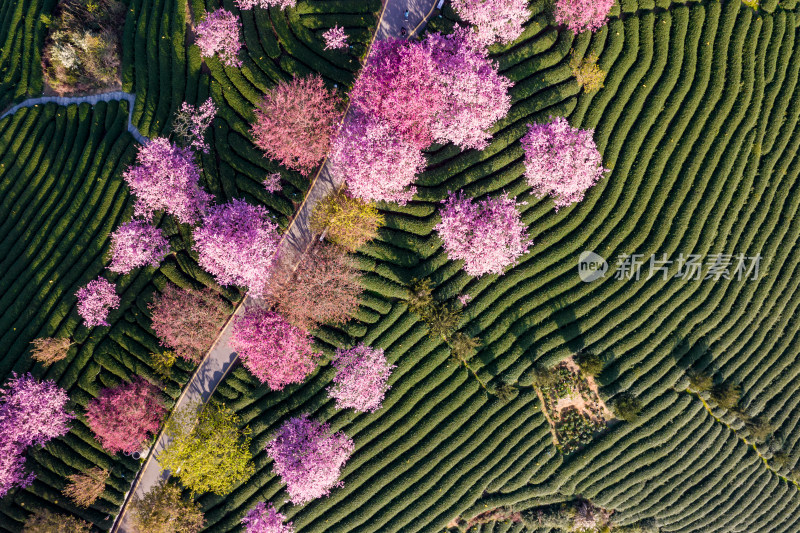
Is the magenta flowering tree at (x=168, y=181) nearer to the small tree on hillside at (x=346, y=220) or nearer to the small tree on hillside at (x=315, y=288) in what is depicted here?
the small tree on hillside at (x=315, y=288)

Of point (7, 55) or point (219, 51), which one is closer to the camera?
point (219, 51)

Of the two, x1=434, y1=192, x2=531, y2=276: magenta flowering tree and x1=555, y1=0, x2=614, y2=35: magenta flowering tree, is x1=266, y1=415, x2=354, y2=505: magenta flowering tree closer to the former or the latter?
x1=434, y1=192, x2=531, y2=276: magenta flowering tree

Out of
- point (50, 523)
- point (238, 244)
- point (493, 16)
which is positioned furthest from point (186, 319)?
point (493, 16)

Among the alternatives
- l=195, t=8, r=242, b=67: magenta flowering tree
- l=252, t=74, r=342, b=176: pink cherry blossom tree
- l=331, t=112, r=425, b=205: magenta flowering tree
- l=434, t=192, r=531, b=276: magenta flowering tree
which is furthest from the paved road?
l=434, t=192, r=531, b=276: magenta flowering tree

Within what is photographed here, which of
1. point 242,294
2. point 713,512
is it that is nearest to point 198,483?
point 242,294

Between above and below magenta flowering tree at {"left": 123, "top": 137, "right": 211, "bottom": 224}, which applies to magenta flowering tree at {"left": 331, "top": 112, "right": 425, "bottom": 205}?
below

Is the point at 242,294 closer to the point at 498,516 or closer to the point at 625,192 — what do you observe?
the point at 498,516

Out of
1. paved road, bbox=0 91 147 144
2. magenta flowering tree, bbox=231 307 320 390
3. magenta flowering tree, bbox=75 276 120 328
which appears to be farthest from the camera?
paved road, bbox=0 91 147 144
